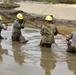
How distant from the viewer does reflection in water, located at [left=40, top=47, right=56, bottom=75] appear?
9.06 meters

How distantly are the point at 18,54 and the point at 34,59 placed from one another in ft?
2.99

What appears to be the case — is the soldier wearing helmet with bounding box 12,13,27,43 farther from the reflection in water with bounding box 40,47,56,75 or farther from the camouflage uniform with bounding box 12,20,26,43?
the reflection in water with bounding box 40,47,56,75

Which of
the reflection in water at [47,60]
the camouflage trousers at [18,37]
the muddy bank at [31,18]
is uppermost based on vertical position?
the reflection in water at [47,60]

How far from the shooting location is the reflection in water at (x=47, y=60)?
9059mm

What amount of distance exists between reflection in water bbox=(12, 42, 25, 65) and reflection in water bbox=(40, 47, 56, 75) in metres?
0.72

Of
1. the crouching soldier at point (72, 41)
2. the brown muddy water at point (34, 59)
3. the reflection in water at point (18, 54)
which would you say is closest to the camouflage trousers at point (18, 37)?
the brown muddy water at point (34, 59)

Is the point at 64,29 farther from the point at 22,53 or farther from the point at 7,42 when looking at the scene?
the point at 22,53

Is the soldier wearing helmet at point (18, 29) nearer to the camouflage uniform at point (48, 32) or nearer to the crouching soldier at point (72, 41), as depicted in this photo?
the camouflage uniform at point (48, 32)

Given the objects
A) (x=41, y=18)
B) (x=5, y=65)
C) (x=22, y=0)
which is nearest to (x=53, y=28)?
(x=5, y=65)

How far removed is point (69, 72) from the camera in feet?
28.3

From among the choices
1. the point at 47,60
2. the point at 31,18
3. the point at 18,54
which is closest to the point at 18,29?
the point at 18,54

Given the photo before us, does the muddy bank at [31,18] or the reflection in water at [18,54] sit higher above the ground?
the reflection in water at [18,54]

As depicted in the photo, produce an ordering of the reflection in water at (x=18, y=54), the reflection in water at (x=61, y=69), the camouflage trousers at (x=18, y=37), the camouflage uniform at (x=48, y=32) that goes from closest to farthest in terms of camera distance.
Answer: the reflection in water at (x=61, y=69), the reflection in water at (x=18, y=54), the camouflage uniform at (x=48, y=32), the camouflage trousers at (x=18, y=37)

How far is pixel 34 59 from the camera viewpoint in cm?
990
